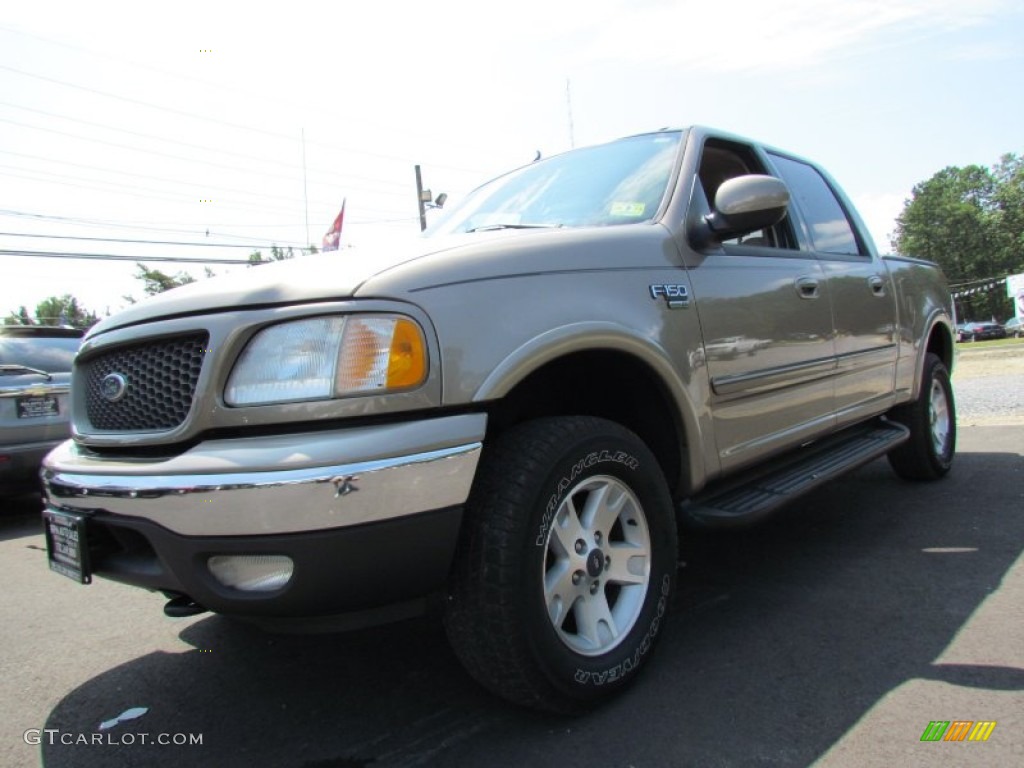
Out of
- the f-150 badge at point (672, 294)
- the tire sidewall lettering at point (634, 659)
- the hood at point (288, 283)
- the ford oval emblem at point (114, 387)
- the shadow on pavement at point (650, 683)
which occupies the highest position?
the hood at point (288, 283)

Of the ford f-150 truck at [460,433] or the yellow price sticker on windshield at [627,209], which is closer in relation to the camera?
the ford f-150 truck at [460,433]

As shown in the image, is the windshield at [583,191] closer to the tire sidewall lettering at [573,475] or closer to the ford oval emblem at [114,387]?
the tire sidewall lettering at [573,475]

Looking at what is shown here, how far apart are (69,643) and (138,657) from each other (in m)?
0.41

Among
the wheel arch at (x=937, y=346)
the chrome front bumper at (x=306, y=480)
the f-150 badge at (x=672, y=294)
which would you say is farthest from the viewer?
the wheel arch at (x=937, y=346)

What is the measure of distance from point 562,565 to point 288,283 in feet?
3.68

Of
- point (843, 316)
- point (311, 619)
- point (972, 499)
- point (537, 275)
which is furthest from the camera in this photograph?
point (972, 499)

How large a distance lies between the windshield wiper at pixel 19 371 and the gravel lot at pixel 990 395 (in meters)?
7.72

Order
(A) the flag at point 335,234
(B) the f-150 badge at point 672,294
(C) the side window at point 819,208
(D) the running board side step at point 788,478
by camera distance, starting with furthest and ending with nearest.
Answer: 1. (A) the flag at point 335,234
2. (C) the side window at point 819,208
3. (D) the running board side step at point 788,478
4. (B) the f-150 badge at point 672,294

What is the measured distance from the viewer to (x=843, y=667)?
2.42 m

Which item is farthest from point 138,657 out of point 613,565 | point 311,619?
point 613,565

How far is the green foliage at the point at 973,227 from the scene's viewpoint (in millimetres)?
72875

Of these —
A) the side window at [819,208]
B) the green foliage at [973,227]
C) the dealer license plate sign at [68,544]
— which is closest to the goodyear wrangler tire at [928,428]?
the side window at [819,208]

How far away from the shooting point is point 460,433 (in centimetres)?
190

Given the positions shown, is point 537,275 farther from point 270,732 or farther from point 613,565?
point 270,732
